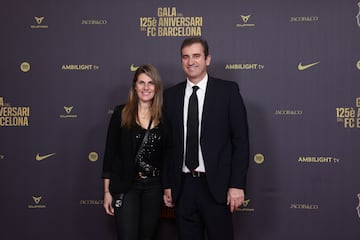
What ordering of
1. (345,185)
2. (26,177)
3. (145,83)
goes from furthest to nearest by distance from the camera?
(26,177) → (345,185) → (145,83)

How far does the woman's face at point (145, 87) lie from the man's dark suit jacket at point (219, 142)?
192 millimetres

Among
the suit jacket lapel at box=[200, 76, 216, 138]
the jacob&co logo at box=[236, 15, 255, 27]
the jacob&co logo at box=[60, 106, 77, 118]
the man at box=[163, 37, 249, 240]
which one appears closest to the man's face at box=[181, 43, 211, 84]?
the man at box=[163, 37, 249, 240]

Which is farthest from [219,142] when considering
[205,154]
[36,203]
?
[36,203]

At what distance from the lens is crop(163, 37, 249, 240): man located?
217 cm

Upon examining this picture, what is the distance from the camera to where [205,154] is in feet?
7.11

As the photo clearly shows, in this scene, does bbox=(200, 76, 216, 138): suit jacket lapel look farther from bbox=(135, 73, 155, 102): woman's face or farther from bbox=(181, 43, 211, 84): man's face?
bbox=(135, 73, 155, 102): woman's face

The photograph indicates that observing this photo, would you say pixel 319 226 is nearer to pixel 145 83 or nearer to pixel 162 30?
pixel 145 83

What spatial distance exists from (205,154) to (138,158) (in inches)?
15.2

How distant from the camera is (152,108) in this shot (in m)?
2.23

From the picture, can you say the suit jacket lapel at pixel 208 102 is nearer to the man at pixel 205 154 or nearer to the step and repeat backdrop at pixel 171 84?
the man at pixel 205 154

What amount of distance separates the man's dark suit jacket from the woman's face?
0.19 meters

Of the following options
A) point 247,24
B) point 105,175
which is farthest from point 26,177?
point 247,24

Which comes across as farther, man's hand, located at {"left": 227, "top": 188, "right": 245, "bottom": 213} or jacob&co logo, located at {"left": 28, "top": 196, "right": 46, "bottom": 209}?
jacob&co logo, located at {"left": 28, "top": 196, "right": 46, "bottom": 209}

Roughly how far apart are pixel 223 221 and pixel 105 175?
75 centimetres
